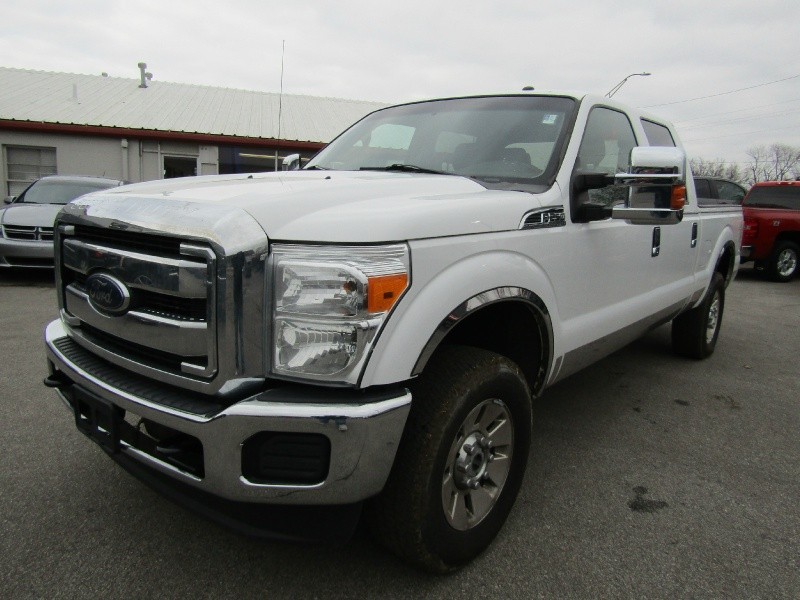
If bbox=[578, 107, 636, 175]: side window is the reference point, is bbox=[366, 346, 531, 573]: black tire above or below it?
below

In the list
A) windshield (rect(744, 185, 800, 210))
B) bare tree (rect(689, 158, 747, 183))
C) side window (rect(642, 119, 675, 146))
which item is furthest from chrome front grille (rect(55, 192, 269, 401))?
bare tree (rect(689, 158, 747, 183))

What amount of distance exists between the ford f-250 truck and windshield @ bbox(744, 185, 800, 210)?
1071cm

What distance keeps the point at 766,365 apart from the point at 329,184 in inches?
183

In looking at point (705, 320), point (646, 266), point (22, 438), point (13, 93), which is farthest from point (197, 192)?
point (13, 93)

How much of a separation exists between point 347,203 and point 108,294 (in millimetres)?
850

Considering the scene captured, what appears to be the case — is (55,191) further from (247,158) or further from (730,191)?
(730,191)

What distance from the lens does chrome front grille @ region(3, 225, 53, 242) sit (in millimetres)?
7793

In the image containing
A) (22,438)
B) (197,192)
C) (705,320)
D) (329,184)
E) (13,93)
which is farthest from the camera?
(13,93)

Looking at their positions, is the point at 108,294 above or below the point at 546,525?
above

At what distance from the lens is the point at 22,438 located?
3074 mm

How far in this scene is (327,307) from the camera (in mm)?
1623

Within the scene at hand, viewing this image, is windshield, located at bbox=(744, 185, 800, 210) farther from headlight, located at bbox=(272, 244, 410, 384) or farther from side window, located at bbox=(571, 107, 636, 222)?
headlight, located at bbox=(272, 244, 410, 384)

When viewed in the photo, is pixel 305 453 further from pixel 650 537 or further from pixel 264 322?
pixel 650 537

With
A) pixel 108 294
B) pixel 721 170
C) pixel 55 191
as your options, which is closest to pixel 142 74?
pixel 55 191
